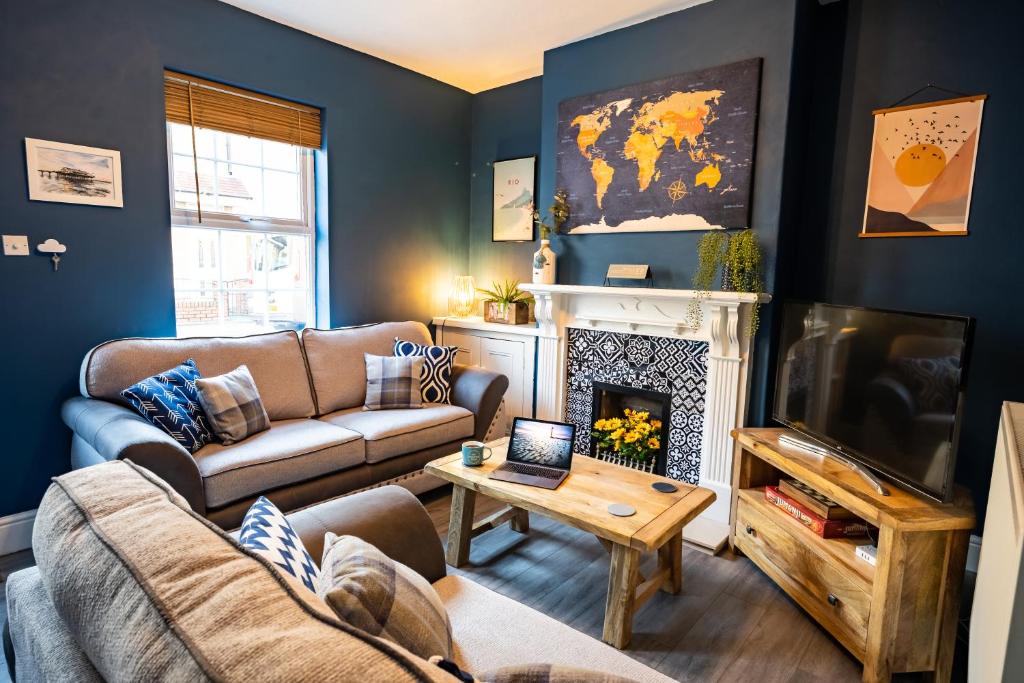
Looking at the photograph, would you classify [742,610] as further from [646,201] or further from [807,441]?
[646,201]

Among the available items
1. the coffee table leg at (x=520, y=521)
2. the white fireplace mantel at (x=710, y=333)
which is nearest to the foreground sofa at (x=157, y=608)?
the coffee table leg at (x=520, y=521)

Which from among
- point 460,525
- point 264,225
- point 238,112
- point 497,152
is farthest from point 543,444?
point 497,152

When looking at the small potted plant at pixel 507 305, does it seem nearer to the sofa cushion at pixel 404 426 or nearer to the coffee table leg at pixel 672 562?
the sofa cushion at pixel 404 426

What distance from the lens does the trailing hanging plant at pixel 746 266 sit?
2713mm

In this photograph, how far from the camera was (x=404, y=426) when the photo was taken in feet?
9.60

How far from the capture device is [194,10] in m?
2.88

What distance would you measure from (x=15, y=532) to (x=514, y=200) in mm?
3388

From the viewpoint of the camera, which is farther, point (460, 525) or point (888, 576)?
point (460, 525)

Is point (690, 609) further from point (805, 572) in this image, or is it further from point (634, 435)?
point (634, 435)

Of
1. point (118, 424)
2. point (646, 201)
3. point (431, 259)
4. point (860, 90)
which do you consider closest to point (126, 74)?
point (118, 424)

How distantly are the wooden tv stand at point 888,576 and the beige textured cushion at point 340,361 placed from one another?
92.5 inches

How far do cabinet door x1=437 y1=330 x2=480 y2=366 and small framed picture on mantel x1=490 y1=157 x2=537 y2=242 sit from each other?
0.79 m

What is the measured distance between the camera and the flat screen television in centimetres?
177

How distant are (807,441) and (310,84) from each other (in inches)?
133
